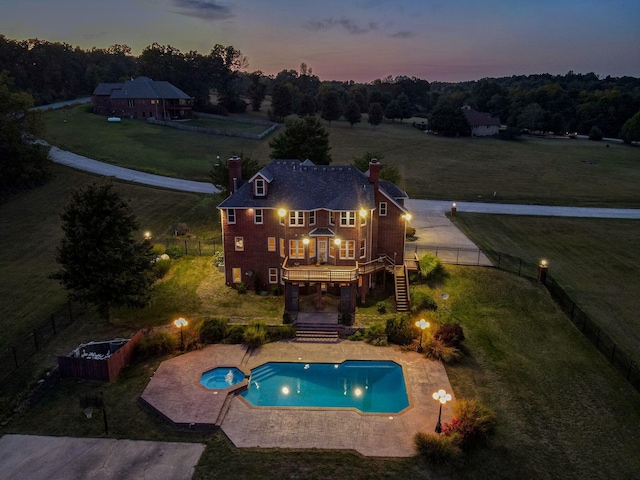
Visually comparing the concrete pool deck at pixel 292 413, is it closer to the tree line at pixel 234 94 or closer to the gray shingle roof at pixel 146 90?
the gray shingle roof at pixel 146 90

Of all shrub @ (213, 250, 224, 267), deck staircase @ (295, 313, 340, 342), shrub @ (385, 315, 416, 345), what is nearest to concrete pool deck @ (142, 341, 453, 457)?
shrub @ (385, 315, 416, 345)

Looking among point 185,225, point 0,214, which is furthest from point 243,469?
point 0,214

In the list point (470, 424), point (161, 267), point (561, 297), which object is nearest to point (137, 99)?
point (161, 267)

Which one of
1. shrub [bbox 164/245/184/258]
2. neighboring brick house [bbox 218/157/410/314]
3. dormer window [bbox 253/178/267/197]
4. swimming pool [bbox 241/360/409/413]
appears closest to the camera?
swimming pool [bbox 241/360/409/413]

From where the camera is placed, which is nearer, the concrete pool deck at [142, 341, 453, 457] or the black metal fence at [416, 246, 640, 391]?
the concrete pool deck at [142, 341, 453, 457]

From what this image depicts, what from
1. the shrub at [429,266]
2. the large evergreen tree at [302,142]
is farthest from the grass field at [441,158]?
the shrub at [429,266]

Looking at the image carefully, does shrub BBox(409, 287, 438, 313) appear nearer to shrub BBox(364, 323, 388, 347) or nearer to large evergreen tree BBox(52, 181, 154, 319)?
shrub BBox(364, 323, 388, 347)

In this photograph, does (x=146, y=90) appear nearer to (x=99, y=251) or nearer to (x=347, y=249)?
(x=99, y=251)
